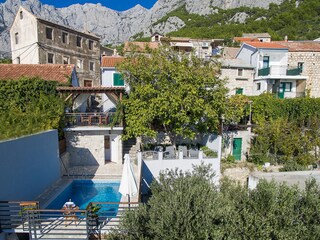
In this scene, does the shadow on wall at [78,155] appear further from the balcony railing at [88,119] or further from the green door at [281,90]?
the green door at [281,90]

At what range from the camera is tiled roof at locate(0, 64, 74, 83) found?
18.9 meters

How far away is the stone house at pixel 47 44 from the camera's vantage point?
25062mm

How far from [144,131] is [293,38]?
47.2 meters

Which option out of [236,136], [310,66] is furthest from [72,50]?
[310,66]

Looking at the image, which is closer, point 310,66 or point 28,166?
point 28,166

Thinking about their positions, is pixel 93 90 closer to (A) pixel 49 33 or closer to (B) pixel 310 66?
(A) pixel 49 33

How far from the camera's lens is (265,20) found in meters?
63.7

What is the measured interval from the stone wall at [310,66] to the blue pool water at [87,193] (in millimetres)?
25321

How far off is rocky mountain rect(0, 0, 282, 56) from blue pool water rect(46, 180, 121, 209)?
2857 inches

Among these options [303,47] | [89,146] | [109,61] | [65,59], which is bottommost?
[89,146]

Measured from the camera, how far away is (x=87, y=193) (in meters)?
13.7

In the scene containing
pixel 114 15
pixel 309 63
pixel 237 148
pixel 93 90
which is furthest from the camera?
pixel 114 15

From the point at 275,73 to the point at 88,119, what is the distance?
20925 mm

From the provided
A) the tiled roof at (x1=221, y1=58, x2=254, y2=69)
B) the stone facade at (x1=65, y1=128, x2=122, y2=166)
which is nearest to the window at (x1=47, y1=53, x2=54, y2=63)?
→ the stone facade at (x1=65, y1=128, x2=122, y2=166)
